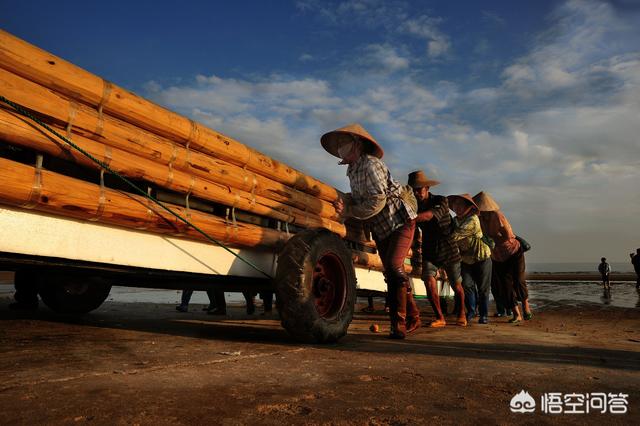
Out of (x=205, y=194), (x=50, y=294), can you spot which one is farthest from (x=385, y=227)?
(x=50, y=294)

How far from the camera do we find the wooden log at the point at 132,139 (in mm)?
2609

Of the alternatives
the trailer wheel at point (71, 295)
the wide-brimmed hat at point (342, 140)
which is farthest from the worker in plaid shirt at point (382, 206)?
the trailer wheel at point (71, 295)

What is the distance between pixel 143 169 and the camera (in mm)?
3273

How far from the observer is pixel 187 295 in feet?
26.5

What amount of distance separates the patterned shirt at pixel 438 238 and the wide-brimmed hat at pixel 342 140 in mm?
2013

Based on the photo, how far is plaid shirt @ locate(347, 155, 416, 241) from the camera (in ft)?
14.6

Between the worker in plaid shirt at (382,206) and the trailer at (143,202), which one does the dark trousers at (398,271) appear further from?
the trailer at (143,202)

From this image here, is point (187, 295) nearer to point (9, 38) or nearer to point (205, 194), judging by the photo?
point (205, 194)

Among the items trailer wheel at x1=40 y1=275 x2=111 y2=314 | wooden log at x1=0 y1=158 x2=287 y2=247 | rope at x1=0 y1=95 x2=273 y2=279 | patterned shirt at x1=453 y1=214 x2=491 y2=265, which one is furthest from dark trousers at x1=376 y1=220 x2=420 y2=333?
trailer wheel at x1=40 y1=275 x2=111 y2=314

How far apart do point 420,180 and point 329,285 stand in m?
2.66

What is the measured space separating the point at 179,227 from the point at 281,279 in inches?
36.3

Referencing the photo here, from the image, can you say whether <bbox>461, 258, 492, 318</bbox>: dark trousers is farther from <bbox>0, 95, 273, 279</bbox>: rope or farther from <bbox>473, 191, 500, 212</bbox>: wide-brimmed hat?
<bbox>0, 95, 273, 279</bbox>: rope

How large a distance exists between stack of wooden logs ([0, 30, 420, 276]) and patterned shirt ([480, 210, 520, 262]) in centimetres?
394

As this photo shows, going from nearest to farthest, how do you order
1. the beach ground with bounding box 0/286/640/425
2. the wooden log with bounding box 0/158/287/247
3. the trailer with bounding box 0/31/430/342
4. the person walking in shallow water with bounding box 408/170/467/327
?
the beach ground with bounding box 0/286/640/425, the wooden log with bounding box 0/158/287/247, the trailer with bounding box 0/31/430/342, the person walking in shallow water with bounding box 408/170/467/327
